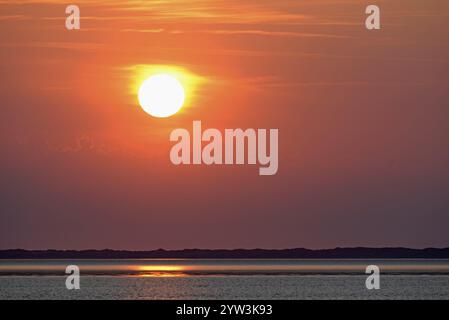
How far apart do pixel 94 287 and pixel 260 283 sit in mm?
18579

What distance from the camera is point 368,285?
420 ft
